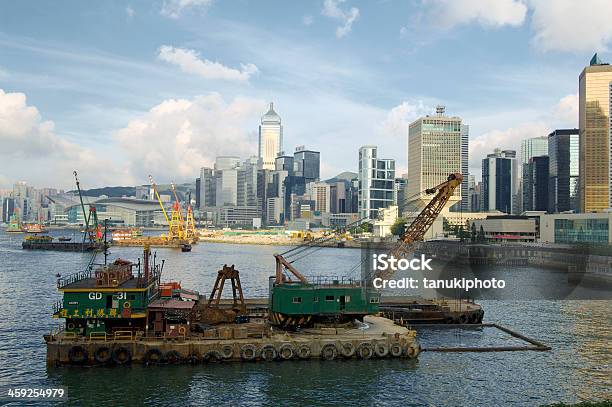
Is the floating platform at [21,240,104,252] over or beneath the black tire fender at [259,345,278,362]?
over

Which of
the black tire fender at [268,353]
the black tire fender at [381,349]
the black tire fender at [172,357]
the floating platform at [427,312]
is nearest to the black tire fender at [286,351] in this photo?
the black tire fender at [268,353]

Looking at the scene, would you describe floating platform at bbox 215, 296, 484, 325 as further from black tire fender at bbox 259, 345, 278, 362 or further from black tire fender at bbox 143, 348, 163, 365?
black tire fender at bbox 143, 348, 163, 365

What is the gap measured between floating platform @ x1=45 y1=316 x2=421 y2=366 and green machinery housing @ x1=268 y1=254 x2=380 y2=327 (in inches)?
62.6

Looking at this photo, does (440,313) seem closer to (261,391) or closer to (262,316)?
(262,316)

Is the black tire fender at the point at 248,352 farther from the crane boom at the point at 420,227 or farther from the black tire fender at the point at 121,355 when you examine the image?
the crane boom at the point at 420,227

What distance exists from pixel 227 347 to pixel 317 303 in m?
8.21

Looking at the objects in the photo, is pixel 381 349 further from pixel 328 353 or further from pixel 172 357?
pixel 172 357

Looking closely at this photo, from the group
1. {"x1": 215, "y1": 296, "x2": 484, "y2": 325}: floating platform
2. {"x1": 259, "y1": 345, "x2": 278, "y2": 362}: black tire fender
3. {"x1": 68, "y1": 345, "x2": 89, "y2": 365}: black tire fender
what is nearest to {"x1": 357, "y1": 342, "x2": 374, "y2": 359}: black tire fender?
{"x1": 259, "y1": 345, "x2": 278, "y2": 362}: black tire fender

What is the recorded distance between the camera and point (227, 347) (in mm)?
40531

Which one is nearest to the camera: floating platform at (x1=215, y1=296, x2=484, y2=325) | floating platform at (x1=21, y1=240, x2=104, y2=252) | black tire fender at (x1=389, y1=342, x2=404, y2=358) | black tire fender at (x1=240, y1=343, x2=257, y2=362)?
black tire fender at (x1=240, y1=343, x2=257, y2=362)

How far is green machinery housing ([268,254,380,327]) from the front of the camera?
1768 inches

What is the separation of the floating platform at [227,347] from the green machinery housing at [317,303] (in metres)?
1.59

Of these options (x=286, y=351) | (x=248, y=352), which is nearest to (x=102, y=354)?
(x=248, y=352)

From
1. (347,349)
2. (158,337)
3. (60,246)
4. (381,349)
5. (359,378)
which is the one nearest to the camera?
(359,378)
